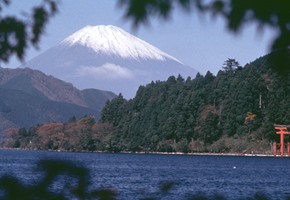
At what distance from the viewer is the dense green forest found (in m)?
95.9

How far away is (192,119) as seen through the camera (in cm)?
10550

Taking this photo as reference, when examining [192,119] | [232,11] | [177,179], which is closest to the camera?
[232,11]

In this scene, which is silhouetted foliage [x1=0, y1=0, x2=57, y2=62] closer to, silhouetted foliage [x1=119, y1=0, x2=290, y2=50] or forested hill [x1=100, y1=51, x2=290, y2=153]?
silhouetted foliage [x1=119, y1=0, x2=290, y2=50]

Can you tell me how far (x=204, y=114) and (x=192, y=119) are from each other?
1.85 m

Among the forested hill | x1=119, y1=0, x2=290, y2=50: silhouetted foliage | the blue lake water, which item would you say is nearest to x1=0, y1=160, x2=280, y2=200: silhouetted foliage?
the blue lake water

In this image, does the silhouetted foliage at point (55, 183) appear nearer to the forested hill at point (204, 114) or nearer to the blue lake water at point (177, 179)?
the blue lake water at point (177, 179)

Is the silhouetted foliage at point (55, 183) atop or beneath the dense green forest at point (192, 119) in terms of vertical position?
beneath

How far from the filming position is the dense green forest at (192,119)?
95.9m

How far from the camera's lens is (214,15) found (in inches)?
120

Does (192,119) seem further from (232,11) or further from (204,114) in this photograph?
(232,11)

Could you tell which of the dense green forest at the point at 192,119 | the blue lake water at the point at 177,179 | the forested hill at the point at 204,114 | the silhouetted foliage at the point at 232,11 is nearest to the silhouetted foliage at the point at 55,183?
the blue lake water at the point at 177,179

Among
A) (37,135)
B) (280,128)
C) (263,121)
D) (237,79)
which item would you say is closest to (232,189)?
(280,128)

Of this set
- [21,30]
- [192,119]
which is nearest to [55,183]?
[21,30]

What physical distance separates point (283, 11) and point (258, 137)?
94.9m
